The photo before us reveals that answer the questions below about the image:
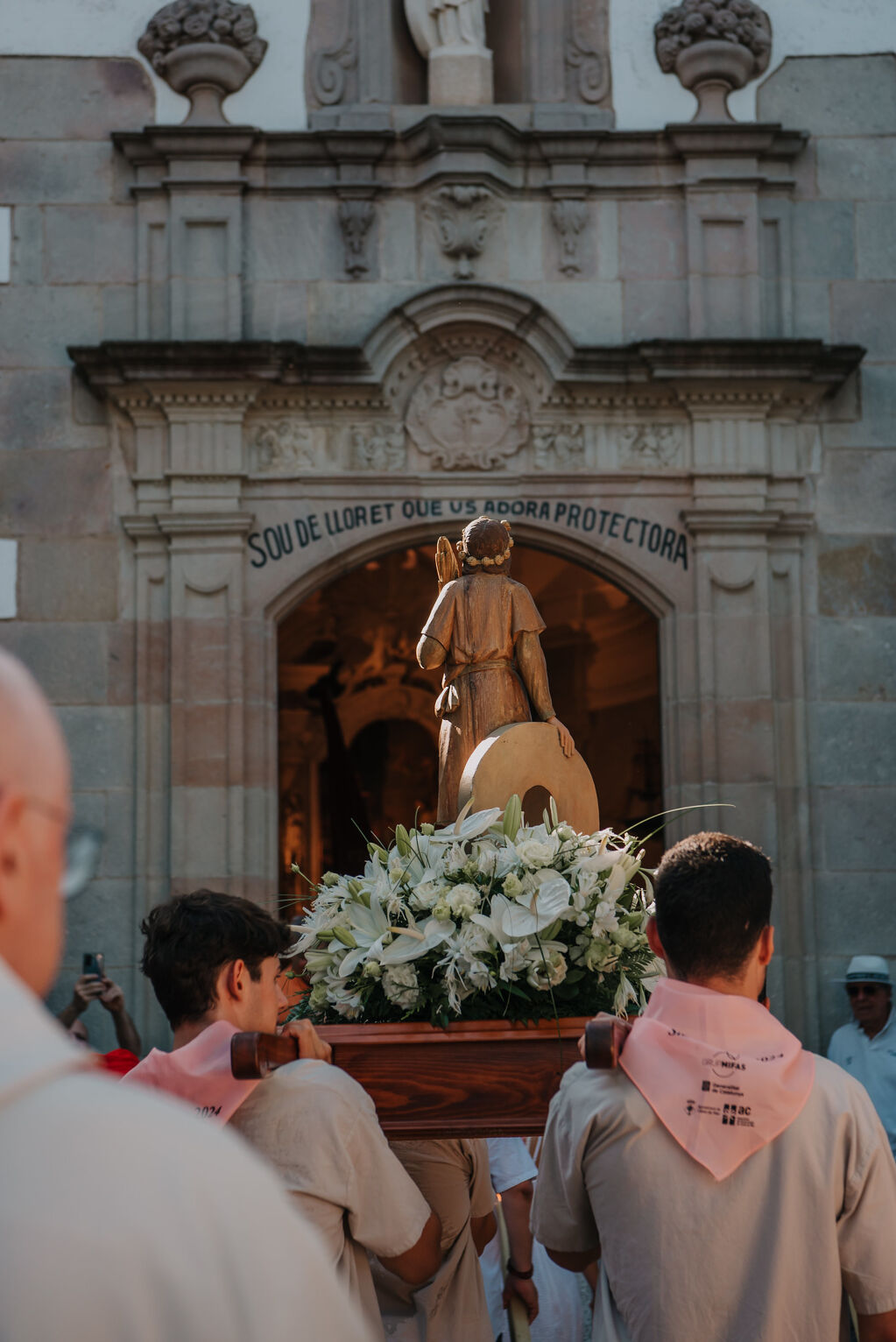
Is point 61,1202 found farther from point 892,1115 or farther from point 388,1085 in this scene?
point 892,1115

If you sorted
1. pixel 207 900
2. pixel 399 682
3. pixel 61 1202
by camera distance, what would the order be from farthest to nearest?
pixel 399 682 → pixel 207 900 → pixel 61 1202

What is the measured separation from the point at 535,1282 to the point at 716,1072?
3.32 metres

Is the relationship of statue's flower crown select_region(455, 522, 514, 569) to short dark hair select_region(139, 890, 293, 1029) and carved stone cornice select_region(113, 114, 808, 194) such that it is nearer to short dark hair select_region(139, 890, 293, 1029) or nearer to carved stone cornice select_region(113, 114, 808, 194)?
short dark hair select_region(139, 890, 293, 1029)

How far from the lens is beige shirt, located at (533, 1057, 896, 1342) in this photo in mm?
2543

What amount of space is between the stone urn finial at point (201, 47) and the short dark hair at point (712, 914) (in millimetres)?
8555

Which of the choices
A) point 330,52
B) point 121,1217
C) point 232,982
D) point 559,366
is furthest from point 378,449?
point 121,1217

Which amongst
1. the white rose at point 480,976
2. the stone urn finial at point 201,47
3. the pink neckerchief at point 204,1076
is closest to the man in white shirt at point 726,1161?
the pink neckerchief at point 204,1076

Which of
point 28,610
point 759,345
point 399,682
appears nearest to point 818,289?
point 759,345

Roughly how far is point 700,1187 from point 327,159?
8.75 metres

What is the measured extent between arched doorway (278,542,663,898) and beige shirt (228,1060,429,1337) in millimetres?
12049

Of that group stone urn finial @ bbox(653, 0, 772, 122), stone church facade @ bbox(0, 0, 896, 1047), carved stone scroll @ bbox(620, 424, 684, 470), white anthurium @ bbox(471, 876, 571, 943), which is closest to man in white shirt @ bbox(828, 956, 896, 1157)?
stone church facade @ bbox(0, 0, 896, 1047)

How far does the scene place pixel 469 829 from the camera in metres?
3.85

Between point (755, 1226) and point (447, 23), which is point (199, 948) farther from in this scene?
point (447, 23)

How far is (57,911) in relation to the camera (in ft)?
3.65
